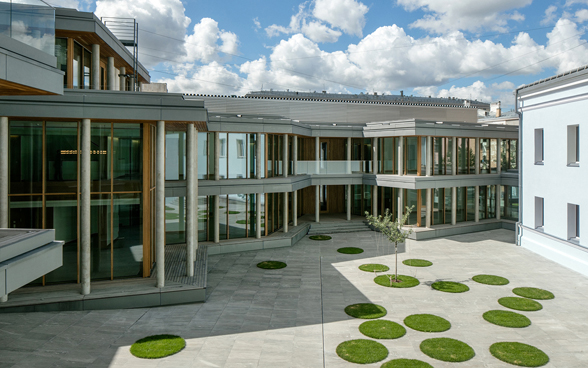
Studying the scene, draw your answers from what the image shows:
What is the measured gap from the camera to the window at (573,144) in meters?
19.7

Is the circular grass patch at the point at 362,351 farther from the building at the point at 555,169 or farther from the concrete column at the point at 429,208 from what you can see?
the concrete column at the point at 429,208

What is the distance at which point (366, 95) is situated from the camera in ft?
147

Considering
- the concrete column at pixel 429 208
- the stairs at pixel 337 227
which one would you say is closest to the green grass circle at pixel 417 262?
the concrete column at pixel 429 208

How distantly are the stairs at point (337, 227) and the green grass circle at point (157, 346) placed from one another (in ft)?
56.2

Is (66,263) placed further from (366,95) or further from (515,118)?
(515,118)

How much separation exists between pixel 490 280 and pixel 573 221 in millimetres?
6144

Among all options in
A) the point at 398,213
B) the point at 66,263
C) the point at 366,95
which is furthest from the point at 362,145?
the point at 66,263

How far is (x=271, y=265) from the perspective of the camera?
65.0 ft

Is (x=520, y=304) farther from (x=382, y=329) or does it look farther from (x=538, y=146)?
(x=538, y=146)

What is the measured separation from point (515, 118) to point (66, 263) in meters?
39.0

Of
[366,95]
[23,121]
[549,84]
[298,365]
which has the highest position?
[366,95]

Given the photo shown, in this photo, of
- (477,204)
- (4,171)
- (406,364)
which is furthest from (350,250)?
(4,171)

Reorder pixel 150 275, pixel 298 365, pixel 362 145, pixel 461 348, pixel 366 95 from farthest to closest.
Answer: pixel 366 95
pixel 362 145
pixel 150 275
pixel 461 348
pixel 298 365

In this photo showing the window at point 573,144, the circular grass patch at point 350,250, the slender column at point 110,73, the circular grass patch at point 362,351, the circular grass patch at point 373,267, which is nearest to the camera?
the circular grass patch at point 362,351
